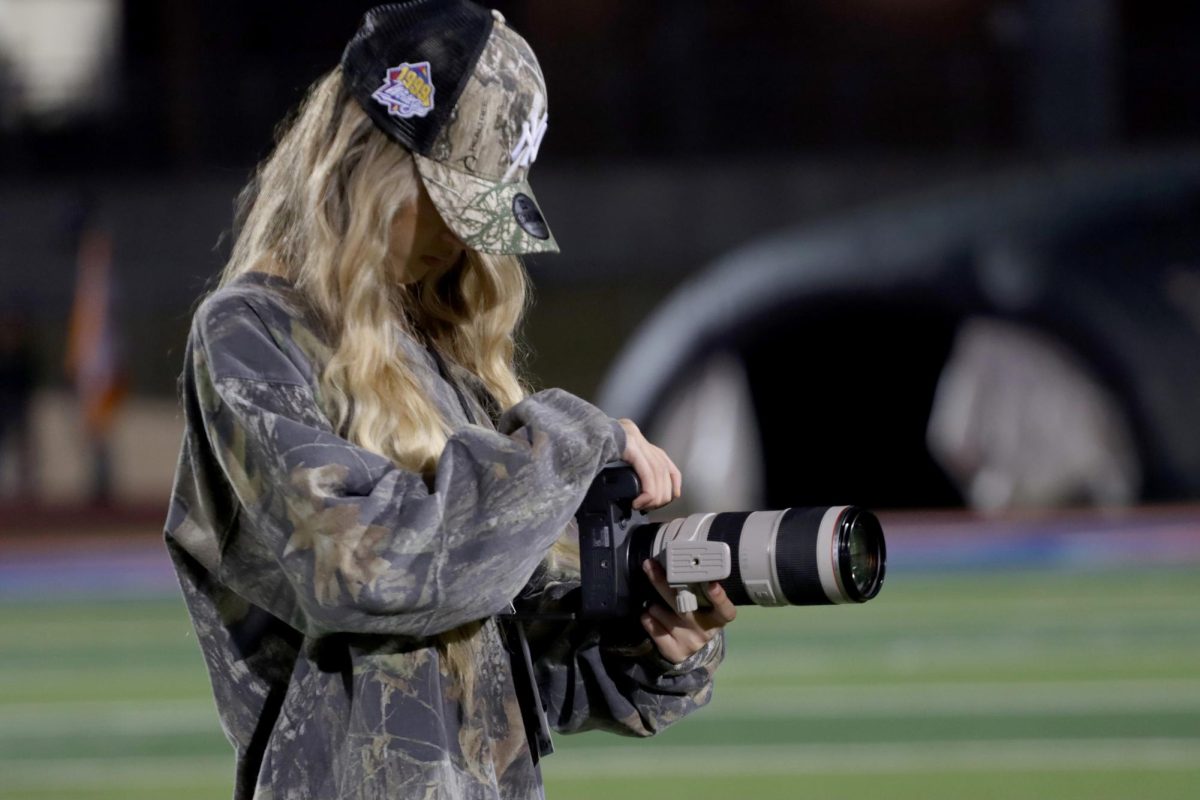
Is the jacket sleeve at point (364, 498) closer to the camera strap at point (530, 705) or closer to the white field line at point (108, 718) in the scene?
the camera strap at point (530, 705)

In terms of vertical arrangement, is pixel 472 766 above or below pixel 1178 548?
above

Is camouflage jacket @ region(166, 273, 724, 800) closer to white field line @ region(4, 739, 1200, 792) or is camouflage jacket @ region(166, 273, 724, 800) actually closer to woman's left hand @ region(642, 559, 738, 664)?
woman's left hand @ region(642, 559, 738, 664)

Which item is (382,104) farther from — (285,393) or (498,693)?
(498,693)

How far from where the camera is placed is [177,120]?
770 inches

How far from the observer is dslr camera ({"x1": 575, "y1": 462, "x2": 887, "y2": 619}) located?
2.07 meters

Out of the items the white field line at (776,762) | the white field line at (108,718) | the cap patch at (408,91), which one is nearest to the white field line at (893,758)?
the white field line at (776,762)

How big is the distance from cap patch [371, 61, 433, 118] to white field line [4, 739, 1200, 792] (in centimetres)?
455

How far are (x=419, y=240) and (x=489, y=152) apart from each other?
0.13 m

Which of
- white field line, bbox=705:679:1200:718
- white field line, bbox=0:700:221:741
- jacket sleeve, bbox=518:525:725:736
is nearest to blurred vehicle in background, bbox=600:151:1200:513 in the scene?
white field line, bbox=705:679:1200:718

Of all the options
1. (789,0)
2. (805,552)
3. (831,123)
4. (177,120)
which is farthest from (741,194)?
(805,552)

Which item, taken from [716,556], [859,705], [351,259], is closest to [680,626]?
[716,556]

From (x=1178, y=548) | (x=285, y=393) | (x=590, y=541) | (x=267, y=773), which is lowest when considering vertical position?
(x=1178, y=548)

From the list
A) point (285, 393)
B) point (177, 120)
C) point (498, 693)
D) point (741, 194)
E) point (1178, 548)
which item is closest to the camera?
point (285, 393)

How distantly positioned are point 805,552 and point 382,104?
0.67m
